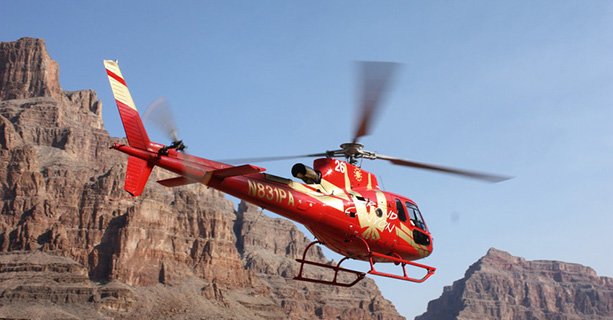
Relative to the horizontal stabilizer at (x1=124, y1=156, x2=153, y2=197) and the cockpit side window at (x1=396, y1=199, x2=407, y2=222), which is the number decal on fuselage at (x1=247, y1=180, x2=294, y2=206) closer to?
the horizontal stabilizer at (x1=124, y1=156, x2=153, y2=197)

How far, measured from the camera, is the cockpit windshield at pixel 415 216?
29.6 metres

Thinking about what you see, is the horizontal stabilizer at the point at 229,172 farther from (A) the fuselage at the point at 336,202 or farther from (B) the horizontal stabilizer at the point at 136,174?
(B) the horizontal stabilizer at the point at 136,174

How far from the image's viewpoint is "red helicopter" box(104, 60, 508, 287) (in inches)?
931

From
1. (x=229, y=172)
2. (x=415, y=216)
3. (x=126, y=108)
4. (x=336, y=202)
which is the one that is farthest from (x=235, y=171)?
(x=415, y=216)

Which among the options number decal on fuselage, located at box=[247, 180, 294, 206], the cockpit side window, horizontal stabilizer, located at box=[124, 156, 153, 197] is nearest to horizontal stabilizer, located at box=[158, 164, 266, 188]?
horizontal stabilizer, located at box=[124, 156, 153, 197]

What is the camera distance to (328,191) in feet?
89.1

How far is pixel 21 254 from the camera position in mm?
191875

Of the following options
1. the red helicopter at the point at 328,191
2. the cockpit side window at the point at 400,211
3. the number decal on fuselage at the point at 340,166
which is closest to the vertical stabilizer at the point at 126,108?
the red helicopter at the point at 328,191

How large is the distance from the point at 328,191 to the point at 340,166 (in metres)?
1.10

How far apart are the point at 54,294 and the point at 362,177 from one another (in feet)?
519

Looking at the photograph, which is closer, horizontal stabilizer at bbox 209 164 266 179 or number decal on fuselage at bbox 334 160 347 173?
horizontal stabilizer at bbox 209 164 266 179

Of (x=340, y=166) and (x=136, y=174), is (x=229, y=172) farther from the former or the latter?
(x=340, y=166)

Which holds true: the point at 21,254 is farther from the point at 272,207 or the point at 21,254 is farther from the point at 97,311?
the point at 272,207

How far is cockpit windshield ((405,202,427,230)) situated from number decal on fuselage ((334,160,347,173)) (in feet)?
10.4
